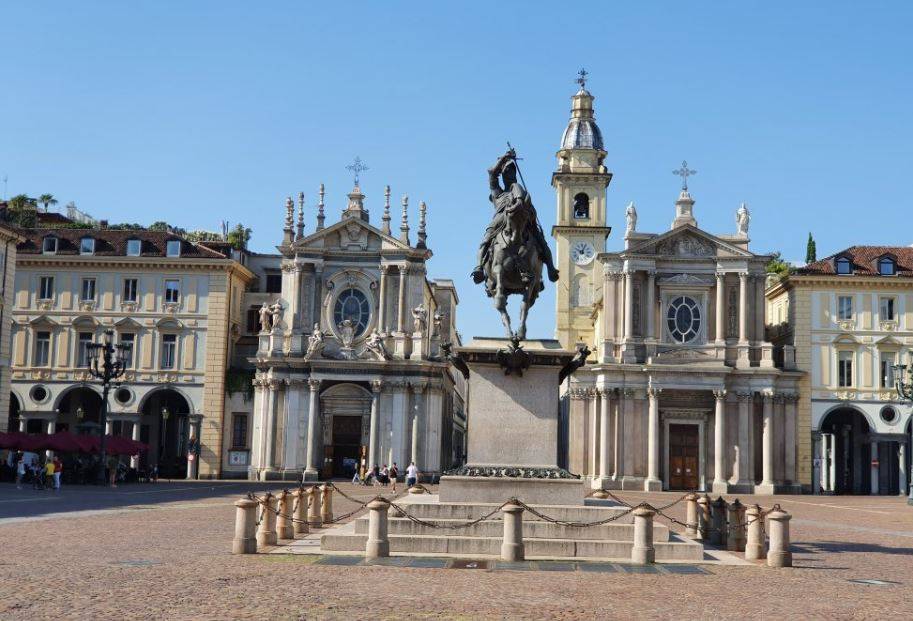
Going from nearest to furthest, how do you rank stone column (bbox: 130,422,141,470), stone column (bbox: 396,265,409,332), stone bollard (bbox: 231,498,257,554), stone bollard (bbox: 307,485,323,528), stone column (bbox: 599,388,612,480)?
stone bollard (bbox: 231,498,257,554) → stone bollard (bbox: 307,485,323,528) → stone column (bbox: 599,388,612,480) → stone column (bbox: 130,422,141,470) → stone column (bbox: 396,265,409,332)

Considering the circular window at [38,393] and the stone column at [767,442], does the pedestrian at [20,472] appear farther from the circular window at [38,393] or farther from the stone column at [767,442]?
the stone column at [767,442]

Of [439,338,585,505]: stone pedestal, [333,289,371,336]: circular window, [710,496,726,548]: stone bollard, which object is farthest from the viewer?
[333,289,371,336]: circular window

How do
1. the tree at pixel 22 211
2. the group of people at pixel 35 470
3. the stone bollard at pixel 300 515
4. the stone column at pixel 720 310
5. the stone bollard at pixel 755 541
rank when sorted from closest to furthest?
1. the stone bollard at pixel 755 541
2. the stone bollard at pixel 300 515
3. the group of people at pixel 35 470
4. the stone column at pixel 720 310
5. the tree at pixel 22 211

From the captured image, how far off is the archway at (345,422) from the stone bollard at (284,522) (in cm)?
4291

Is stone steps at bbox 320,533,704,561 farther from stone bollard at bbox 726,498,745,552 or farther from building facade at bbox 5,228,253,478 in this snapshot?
building facade at bbox 5,228,253,478

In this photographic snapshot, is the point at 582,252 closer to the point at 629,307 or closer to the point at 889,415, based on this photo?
the point at 629,307

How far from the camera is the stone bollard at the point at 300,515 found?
25.3 meters

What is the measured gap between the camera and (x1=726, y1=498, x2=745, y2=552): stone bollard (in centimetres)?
2384

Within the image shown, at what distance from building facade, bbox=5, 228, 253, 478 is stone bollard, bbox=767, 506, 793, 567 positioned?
50.7 metres

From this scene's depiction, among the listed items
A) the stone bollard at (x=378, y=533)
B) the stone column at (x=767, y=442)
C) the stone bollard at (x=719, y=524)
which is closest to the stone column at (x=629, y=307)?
the stone column at (x=767, y=442)

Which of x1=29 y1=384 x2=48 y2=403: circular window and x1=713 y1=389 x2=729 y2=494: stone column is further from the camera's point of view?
x1=29 y1=384 x2=48 y2=403: circular window

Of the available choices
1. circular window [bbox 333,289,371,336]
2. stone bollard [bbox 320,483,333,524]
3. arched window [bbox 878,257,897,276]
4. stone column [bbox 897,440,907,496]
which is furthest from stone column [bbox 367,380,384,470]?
stone bollard [bbox 320,483,333,524]

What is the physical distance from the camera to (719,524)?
2522 centimetres

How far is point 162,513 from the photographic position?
32.4 m
